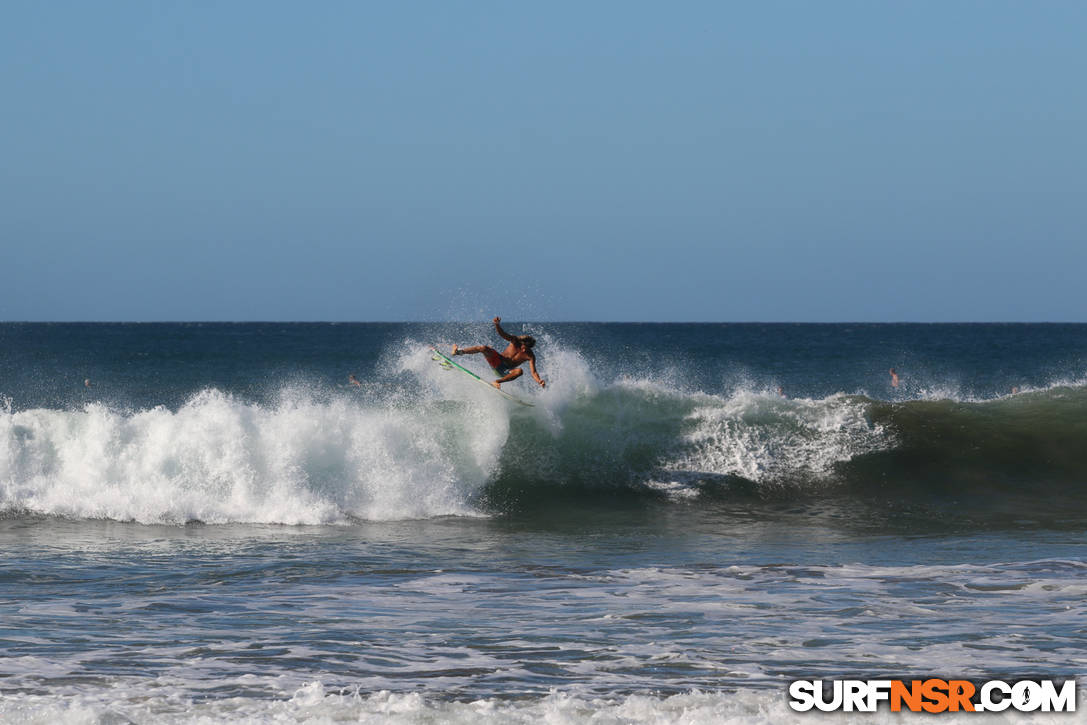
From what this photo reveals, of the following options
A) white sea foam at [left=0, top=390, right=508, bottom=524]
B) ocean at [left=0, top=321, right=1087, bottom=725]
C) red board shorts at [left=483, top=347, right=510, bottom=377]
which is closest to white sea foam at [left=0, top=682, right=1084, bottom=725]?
ocean at [left=0, top=321, right=1087, bottom=725]

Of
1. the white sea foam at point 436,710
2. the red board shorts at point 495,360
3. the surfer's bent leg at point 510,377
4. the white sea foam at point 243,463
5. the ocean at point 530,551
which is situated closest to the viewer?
the white sea foam at point 436,710

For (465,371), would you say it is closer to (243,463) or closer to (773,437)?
(243,463)

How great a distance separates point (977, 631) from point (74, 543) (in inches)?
426

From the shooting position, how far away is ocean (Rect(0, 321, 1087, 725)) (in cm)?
810

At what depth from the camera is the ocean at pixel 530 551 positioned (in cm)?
810

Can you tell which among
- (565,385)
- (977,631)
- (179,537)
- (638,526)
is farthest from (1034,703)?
(565,385)

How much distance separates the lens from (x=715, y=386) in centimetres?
4928

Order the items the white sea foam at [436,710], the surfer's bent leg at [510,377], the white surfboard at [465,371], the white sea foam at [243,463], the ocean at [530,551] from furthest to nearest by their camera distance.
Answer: the white surfboard at [465,371] → the surfer's bent leg at [510,377] → the white sea foam at [243,463] → the ocean at [530,551] → the white sea foam at [436,710]

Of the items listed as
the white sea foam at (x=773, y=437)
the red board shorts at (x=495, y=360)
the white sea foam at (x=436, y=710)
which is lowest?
the white sea foam at (x=436, y=710)

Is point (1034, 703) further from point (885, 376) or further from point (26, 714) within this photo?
point (885, 376)

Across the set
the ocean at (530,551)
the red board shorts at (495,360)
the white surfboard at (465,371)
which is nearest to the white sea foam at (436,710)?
the ocean at (530,551)

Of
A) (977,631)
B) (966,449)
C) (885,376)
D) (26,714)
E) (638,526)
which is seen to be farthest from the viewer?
(885,376)

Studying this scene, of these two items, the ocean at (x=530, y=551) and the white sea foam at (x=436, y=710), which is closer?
the white sea foam at (x=436, y=710)

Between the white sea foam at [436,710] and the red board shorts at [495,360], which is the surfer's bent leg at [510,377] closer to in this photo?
the red board shorts at [495,360]
